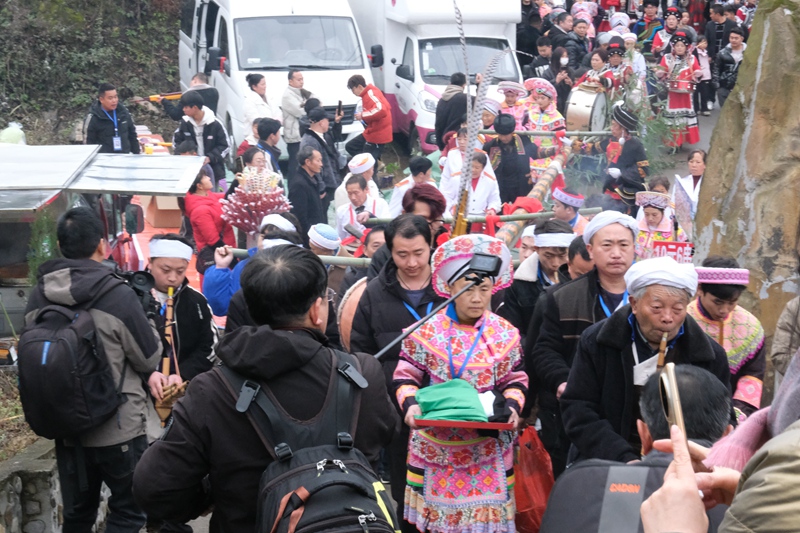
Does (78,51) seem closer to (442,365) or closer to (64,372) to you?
(64,372)

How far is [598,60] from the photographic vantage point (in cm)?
1391

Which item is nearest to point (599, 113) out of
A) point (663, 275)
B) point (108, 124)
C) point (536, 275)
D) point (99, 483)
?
point (108, 124)

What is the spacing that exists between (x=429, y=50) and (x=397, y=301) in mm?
10622

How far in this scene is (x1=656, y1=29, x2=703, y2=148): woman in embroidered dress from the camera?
593 inches

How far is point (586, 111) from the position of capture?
12859 mm

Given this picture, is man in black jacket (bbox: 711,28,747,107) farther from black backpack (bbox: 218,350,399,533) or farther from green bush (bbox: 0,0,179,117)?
black backpack (bbox: 218,350,399,533)

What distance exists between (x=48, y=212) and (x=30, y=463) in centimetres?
179

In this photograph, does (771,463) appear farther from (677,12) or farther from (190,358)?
(677,12)

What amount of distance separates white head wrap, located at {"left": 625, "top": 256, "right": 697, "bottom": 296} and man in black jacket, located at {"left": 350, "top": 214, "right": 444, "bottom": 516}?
1.16m

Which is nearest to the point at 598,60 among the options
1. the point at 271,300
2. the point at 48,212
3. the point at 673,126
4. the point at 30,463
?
the point at 673,126

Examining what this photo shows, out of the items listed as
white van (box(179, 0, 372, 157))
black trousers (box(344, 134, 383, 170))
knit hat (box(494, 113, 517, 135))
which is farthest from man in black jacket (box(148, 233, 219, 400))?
white van (box(179, 0, 372, 157))

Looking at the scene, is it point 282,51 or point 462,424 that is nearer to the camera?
point 462,424

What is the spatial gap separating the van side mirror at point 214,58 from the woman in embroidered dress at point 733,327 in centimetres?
1071

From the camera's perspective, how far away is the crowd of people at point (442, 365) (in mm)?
2365
